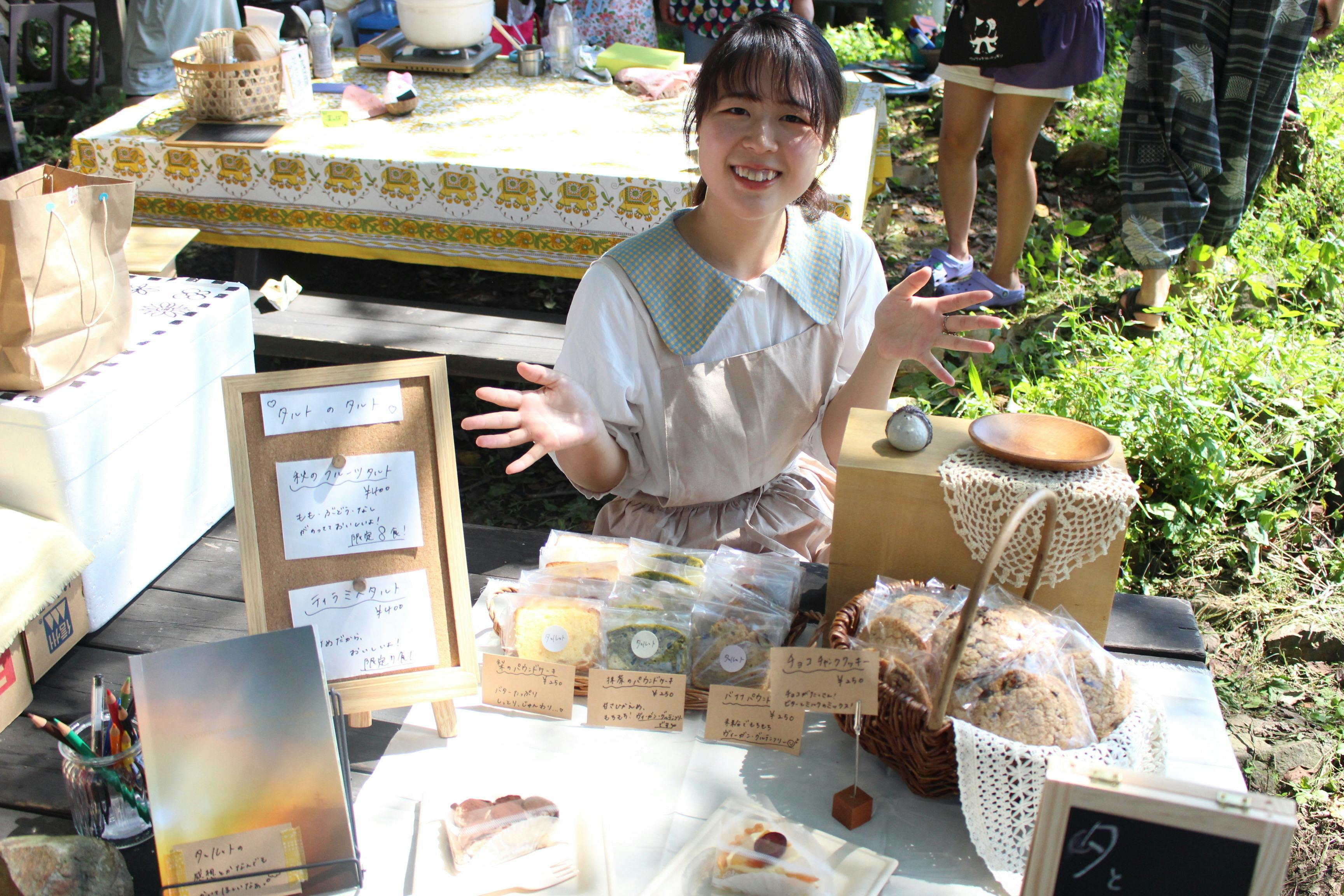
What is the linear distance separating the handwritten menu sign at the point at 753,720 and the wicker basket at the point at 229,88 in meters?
2.83

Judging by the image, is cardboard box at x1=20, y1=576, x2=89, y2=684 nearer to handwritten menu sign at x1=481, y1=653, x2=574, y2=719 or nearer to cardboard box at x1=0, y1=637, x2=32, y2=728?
cardboard box at x1=0, y1=637, x2=32, y2=728

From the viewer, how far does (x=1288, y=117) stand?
4566 mm

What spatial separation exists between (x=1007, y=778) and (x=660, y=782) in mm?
410

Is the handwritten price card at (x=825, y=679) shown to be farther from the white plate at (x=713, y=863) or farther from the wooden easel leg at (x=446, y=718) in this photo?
the wooden easel leg at (x=446, y=718)

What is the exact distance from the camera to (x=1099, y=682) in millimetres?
1167

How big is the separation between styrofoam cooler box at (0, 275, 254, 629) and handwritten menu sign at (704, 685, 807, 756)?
801 mm

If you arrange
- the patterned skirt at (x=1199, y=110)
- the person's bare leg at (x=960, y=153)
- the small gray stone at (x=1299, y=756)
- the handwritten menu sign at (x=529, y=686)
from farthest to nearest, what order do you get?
the person's bare leg at (x=960, y=153), the patterned skirt at (x=1199, y=110), the small gray stone at (x=1299, y=756), the handwritten menu sign at (x=529, y=686)

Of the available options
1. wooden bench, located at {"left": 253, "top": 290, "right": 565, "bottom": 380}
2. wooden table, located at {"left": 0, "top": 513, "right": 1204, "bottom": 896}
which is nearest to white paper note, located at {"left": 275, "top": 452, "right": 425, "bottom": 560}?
wooden table, located at {"left": 0, "top": 513, "right": 1204, "bottom": 896}

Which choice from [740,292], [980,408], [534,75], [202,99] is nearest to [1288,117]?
[980,408]

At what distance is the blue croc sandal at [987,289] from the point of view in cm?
389

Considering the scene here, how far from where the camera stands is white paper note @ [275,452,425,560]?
1246 mm

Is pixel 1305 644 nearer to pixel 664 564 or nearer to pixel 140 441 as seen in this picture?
pixel 664 564

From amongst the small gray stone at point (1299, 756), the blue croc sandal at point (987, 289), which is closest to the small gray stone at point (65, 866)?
the small gray stone at point (1299, 756)

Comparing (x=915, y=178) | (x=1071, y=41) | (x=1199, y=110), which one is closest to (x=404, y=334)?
(x=1071, y=41)
